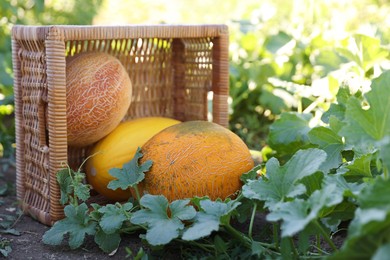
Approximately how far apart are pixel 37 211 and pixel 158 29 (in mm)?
796

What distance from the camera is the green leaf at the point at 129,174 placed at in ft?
6.52

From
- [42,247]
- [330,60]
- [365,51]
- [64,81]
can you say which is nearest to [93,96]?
[64,81]

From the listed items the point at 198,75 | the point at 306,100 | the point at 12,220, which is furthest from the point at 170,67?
the point at 12,220

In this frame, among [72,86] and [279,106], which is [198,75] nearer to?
[72,86]

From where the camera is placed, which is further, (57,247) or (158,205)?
(57,247)

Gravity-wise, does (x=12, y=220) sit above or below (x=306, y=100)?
below

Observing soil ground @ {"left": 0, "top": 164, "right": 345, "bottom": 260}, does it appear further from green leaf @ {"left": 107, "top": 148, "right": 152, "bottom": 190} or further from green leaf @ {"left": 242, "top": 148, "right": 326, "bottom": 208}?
green leaf @ {"left": 242, "top": 148, "right": 326, "bottom": 208}

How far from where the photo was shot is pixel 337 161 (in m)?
1.99

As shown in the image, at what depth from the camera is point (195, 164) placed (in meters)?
2.03

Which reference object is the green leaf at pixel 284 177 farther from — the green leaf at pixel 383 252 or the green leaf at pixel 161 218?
the green leaf at pixel 383 252

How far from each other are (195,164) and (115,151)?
1.28 ft

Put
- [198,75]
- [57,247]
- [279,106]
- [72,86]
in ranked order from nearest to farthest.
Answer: [57,247], [72,86], [198,75], [279,106]

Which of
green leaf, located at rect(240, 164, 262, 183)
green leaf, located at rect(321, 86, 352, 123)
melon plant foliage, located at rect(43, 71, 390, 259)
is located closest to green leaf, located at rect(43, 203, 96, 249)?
melon plant foliage, located at rect(43, 71, 390, 259)

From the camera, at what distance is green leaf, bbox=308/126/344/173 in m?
1.99
